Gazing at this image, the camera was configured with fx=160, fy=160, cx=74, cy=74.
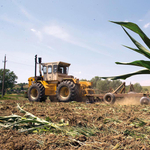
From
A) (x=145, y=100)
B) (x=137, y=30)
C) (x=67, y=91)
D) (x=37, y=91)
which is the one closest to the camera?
(x=137, y=30)

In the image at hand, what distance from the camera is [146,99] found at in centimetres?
886

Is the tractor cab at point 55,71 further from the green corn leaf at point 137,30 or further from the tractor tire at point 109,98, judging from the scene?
the green corn leaf at point 137,30

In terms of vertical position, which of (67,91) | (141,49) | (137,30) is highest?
(137,30)

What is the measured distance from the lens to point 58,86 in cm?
1066

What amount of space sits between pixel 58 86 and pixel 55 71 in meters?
1.24

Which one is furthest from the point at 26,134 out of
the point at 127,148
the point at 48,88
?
the point at 48,88

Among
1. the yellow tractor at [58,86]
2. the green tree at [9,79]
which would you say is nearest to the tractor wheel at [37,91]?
the yellow tractor at [58,86]

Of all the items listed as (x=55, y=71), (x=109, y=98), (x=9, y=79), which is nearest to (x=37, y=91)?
(x=55, y=71)

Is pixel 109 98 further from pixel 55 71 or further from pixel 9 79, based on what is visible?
pixel 9 79

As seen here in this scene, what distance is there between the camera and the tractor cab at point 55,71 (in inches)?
444

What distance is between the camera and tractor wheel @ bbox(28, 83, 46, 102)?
1164cm

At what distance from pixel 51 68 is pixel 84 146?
9.83 metres

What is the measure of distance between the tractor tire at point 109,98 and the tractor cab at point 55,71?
3.44 meters

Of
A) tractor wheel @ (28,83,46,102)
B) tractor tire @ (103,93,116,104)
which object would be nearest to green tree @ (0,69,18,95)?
tractor wheel @ (28,83,46,102)
